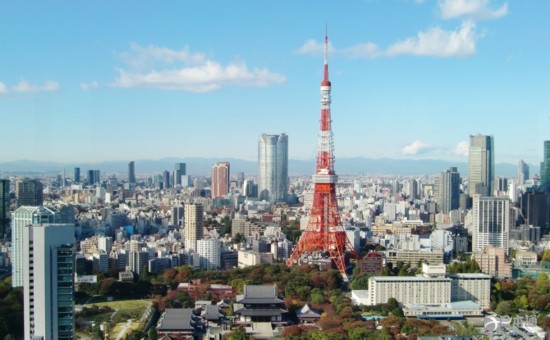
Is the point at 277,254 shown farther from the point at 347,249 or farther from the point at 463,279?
the point at 463,279

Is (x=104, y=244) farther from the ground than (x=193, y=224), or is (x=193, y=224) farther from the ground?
(x=193, y=224)

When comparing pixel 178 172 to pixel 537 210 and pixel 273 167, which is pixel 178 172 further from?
pixel 537 210

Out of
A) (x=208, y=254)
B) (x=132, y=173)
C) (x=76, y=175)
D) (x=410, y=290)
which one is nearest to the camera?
(x=410, y=290)

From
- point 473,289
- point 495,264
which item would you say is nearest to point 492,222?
point 495,264

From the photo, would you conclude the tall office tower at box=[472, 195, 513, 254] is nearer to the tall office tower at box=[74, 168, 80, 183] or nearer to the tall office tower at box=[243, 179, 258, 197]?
the tall office tower at box=[74, 168, 80, 183]

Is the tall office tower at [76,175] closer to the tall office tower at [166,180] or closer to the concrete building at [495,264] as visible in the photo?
the concrete building at [495,264]

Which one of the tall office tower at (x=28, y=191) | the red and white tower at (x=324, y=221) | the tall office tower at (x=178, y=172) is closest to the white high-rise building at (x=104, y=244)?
the tall office tower at (x=28, y=191)
